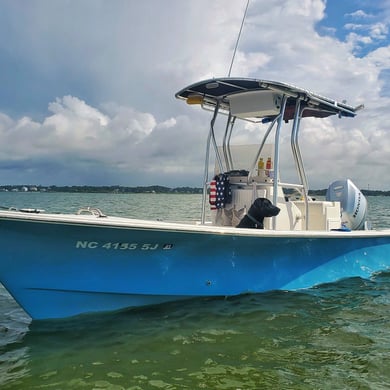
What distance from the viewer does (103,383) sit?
167 inches

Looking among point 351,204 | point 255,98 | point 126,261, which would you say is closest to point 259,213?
point 255,98

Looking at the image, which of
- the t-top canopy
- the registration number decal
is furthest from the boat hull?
the t-top canopy

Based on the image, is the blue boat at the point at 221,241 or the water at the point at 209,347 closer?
the water at the point at 209,347

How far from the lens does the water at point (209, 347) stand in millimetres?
4328

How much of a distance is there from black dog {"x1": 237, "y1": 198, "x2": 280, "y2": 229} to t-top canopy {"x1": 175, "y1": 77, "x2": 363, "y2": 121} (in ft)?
5.60

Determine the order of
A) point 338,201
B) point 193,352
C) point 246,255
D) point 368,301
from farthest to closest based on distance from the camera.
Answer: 1. point 338,201
2. point 368,301
3. point 246,255
4. point 193,352

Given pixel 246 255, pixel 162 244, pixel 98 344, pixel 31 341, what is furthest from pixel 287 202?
pixel 31 341

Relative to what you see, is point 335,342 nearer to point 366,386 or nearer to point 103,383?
point 366,386

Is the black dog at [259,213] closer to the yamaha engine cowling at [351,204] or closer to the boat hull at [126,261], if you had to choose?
the boat hull at [126,261]

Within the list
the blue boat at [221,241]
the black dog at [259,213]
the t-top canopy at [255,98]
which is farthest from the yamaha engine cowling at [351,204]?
the black dog at [259,213]

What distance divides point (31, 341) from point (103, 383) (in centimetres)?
149

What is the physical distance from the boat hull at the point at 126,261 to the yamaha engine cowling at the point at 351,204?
2.61 meters

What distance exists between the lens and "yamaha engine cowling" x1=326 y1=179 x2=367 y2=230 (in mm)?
9312

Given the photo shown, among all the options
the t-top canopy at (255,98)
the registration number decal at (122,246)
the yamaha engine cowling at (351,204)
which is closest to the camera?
the registration number decal at (122,246)
